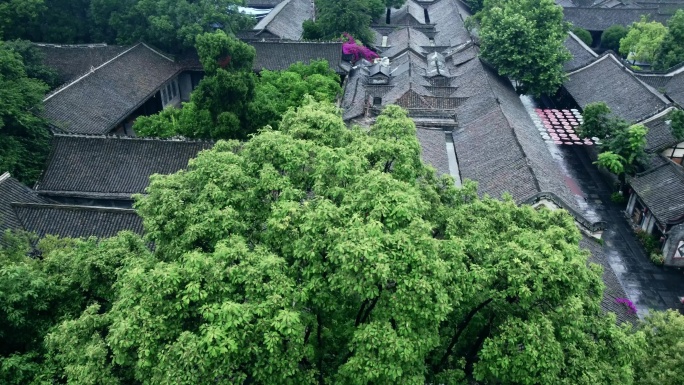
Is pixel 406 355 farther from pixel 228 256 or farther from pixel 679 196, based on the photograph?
pixel 679 196

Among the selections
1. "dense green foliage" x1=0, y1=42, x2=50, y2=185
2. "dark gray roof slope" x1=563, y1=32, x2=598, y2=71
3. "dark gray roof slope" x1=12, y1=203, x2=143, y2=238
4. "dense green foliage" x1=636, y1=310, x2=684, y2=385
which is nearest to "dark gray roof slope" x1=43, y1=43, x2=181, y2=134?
"dense green foliage" x1=0, y1=42, x2=50, y2=185

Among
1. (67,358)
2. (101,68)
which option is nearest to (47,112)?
(101,68)

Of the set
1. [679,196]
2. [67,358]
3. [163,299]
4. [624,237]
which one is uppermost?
[163,299]

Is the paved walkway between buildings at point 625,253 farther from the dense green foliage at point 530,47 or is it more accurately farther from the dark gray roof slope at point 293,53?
the dark gray roof slope at point 293,53

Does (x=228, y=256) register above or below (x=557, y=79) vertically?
above

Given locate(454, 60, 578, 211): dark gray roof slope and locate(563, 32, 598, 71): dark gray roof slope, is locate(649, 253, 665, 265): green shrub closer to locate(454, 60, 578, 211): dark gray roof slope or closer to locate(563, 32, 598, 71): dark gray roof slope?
locate(454, 60, 578, 211): dark gray roof slope

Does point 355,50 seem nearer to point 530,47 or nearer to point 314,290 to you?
point 530,47

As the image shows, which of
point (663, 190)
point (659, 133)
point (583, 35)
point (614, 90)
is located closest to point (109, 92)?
point (663, 190)
